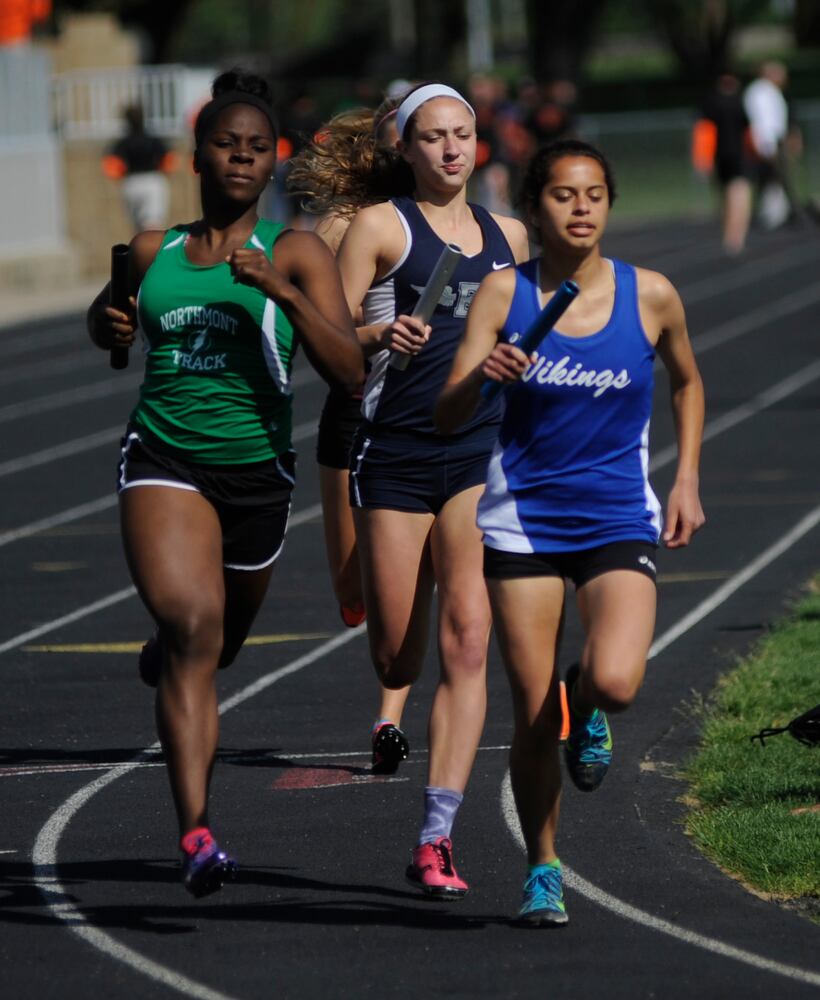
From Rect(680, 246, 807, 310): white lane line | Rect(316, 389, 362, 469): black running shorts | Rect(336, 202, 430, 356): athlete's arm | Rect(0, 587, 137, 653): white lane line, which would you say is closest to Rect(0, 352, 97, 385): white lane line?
Rect(680, 246, 807, 310): white lane line

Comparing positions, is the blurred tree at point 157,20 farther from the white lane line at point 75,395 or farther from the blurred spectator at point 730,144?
the white lane line at point 75,395

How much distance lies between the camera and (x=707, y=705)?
27.6 feet

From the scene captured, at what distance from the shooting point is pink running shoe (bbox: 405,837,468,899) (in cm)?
579

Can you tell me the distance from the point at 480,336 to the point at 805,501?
8.43 m

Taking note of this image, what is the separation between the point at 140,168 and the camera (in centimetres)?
3044

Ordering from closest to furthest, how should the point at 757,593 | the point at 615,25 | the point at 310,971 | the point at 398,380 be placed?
the point at 310,971 < the point at 398,380 < the point at 757,593 < the point at 615,25

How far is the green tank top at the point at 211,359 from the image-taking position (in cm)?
562

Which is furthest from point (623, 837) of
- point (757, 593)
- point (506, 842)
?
point (757, 593)

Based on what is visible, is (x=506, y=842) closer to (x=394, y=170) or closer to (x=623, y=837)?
(x=623, y=837)

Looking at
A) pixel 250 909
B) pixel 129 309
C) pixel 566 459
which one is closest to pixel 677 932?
pixel 250 909

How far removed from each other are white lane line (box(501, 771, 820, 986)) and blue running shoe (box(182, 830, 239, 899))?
3.67ft

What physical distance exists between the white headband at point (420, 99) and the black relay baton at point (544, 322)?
1.28 m

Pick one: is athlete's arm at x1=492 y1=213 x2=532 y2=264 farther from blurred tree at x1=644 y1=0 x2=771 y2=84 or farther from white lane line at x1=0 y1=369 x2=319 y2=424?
blurred tree at x1=644 y1=0 x2=771 y2=84

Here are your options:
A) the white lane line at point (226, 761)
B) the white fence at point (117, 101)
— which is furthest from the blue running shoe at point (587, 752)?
the white fence at point (117, 101)
